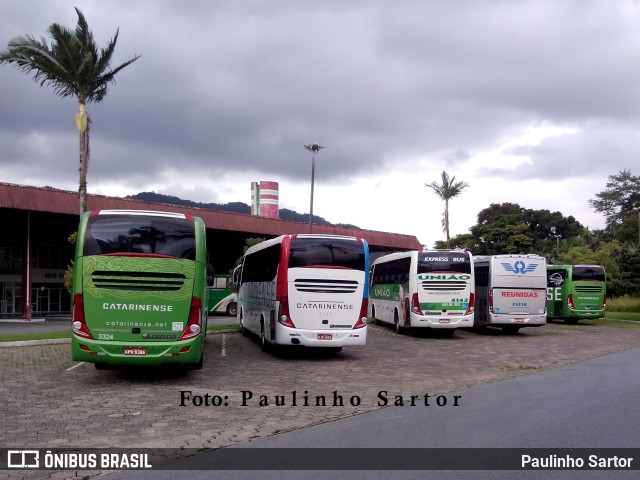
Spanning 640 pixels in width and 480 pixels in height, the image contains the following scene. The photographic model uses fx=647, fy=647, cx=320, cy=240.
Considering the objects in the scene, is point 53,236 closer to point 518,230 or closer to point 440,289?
point 440,289

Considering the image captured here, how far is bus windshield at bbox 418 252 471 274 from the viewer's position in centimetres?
2344

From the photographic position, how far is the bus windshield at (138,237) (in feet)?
40.0

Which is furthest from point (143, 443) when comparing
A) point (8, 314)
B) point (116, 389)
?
point (8, 314)

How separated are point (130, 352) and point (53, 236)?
3938 cm

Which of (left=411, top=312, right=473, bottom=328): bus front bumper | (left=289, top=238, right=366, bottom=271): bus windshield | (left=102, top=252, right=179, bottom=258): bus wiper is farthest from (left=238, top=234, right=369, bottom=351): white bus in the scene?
(left=411, top=312, right=473, bottom=328): bus front bumper

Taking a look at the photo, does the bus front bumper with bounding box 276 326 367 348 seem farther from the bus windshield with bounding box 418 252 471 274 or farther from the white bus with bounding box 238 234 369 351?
the bus windshield with bounding box 418 252 471 274

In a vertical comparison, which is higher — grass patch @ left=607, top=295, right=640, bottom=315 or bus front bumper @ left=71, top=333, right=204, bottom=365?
bus front bumper @ left=71, top=333, right=204, bottom=365

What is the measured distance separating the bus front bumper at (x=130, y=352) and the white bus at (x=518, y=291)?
16.0 m

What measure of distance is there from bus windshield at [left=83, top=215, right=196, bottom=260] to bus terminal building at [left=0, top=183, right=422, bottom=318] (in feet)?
88.3

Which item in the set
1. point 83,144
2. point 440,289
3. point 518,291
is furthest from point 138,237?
point 518,291

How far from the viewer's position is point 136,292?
1203 cm

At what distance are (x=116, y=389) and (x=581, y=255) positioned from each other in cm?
4968

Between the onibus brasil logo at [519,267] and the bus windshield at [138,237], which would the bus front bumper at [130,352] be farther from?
the onibus brasil logo at [519,267]

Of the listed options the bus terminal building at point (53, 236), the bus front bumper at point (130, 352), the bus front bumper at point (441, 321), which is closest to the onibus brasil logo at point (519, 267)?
the bus front bumper at point (441, 321)
